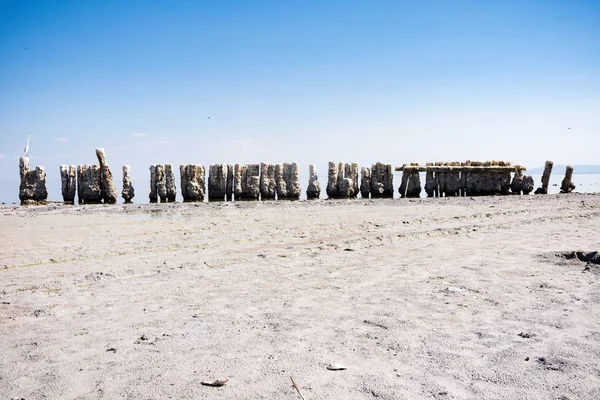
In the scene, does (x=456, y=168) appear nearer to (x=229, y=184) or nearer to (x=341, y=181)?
(x=341, y=181)

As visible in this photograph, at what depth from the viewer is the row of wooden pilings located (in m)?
14.1

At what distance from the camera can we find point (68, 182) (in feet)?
46.4

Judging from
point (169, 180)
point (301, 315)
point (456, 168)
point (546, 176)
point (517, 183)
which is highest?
point (456, 168)

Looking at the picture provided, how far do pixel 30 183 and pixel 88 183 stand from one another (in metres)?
1.82

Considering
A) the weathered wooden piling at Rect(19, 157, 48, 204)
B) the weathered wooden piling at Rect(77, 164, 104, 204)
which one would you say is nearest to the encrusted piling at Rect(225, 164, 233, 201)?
the weathered wooden piling at Rect(77, 164, 104, 204)

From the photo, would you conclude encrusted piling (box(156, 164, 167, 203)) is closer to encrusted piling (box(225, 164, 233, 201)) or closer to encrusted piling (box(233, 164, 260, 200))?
encrusted piling (box(225, 164, 233, 201))

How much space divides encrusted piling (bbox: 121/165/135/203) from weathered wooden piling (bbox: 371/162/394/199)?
317 inches

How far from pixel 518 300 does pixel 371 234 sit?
3.82m

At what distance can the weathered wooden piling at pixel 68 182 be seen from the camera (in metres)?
14.1

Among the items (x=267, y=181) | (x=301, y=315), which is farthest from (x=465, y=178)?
Result: (x=301, y=315)

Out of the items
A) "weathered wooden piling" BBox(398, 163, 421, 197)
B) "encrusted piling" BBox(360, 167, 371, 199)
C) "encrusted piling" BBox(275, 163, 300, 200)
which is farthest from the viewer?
"weathered wooden piling" BBox(398, 163, 421, 197)

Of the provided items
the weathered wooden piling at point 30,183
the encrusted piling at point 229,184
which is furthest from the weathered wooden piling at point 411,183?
the weathered wooden piling at point 30,183

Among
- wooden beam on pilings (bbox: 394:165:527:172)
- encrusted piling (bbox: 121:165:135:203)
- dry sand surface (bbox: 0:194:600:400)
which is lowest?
dry sand surface (bbox: 0:194:600:400)

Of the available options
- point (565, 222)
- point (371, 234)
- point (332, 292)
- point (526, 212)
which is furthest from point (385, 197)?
point (332, 292)
